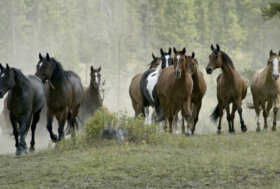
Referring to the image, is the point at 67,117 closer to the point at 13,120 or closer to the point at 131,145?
the point at 13,120

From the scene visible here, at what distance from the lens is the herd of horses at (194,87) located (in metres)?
20.4

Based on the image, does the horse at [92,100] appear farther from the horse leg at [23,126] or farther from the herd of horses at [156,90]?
the horse leg at [23,126]

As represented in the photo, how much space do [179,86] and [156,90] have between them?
1491mm

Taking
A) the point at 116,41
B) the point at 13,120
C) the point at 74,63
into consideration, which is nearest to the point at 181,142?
the point at 13,120

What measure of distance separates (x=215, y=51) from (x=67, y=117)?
486 centimetres

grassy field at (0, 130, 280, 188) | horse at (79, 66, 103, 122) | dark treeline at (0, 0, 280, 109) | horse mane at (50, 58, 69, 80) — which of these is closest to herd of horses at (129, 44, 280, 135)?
horse at (79, 66, 103, 122)

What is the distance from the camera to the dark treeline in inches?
2534

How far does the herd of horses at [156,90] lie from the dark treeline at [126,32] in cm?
3958

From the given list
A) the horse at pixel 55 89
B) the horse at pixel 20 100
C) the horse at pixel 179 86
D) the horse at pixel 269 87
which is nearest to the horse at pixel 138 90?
the horse at pixel 179 86

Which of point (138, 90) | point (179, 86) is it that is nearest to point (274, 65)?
point (179, 86)

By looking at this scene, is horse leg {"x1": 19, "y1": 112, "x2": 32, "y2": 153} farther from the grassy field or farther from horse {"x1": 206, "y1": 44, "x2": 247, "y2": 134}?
horse {"x1": 206, "y1": 44, "x2": 247, "y2": 134}

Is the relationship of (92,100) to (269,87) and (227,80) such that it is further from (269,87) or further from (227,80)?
(269,87)

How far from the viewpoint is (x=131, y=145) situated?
1712cm

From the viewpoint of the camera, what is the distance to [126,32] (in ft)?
315
